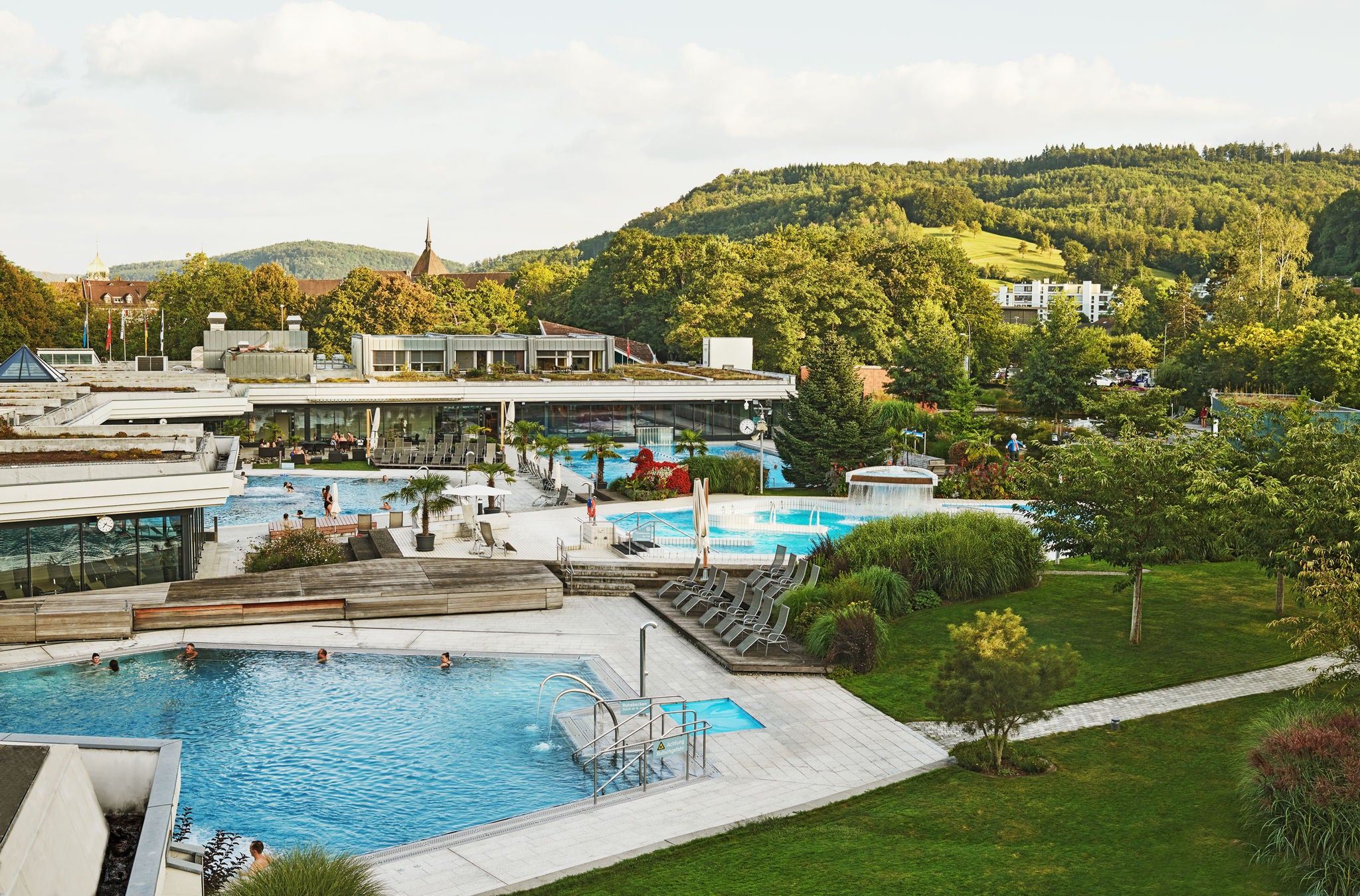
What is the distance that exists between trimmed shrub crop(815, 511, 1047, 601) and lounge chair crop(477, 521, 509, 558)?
23.8ft

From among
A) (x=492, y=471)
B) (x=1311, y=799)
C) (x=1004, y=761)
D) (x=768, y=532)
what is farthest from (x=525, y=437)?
(x=1311, y=799)

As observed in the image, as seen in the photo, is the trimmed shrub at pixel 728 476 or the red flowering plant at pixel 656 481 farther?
the trimmed shrub at pixel 728 476

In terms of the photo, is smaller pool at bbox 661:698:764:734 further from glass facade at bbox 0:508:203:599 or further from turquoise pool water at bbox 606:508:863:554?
glass facade at bbox 0:508:203:599

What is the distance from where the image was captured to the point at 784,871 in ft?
34.3

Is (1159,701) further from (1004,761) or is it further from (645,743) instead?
(645,743)

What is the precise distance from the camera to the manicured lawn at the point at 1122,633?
16.2m

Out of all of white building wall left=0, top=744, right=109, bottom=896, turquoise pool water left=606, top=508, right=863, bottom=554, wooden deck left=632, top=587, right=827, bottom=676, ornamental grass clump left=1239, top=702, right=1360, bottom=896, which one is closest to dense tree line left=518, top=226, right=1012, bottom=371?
turquoise pool water left=606, top=508, right=863, bottom=554

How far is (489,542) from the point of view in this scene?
24844 millimetres

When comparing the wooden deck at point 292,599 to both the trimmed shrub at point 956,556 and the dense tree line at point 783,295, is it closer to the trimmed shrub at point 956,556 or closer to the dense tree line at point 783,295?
the trimmed shrub at point 956,556

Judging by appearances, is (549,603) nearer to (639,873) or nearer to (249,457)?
(639,873)

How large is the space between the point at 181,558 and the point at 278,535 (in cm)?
268

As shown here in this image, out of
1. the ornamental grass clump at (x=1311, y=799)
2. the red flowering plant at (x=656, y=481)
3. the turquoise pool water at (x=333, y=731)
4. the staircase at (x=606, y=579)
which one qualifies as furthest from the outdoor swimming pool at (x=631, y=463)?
the ornamental grass clump at (x=1311, y=799)

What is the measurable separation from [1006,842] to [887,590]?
29.8 feet

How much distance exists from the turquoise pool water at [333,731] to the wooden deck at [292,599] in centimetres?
151
